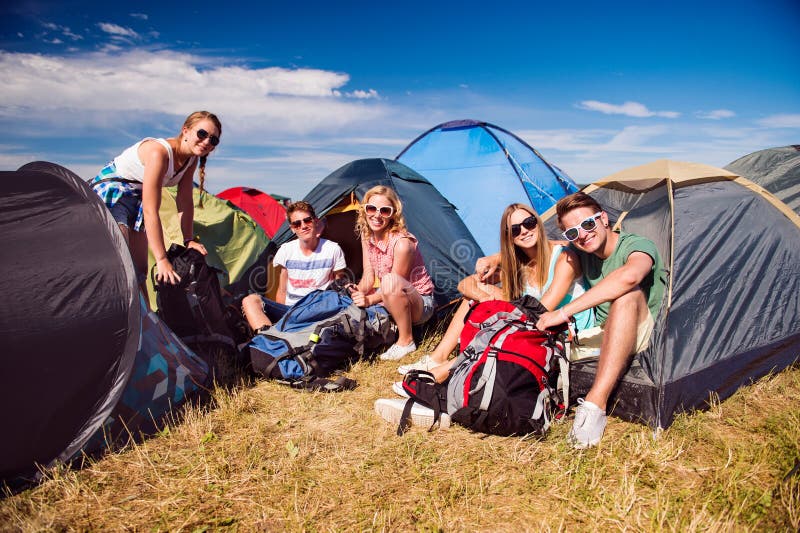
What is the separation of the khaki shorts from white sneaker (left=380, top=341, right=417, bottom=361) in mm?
1387

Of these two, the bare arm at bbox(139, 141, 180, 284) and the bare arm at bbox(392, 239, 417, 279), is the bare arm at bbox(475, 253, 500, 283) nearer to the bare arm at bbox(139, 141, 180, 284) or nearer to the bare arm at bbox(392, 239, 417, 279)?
the bare arm at bbox(392, 239, 417, 279)

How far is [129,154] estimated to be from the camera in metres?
3.30

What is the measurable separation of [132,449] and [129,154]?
1.89 m

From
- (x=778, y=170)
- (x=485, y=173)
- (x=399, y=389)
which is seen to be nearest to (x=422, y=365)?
(x=399, y=389)

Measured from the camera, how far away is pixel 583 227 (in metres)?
2.89

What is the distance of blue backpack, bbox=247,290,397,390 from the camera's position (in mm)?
3434

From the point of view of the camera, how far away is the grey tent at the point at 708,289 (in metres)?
2.76

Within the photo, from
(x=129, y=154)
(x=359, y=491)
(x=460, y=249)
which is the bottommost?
(x=359, y=491)

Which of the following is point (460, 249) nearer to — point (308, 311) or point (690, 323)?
point (308, 311)

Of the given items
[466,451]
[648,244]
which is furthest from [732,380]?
[466,451]

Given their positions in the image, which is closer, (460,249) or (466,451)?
(466,451)

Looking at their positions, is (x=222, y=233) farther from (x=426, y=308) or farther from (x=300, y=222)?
(x=426, y=308)

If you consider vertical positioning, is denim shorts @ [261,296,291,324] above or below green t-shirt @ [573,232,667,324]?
below

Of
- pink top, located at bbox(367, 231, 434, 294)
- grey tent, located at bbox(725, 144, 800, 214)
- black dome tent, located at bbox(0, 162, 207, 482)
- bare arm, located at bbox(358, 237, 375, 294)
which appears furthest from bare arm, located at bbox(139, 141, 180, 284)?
grey tent, located at bbox(725, 144, 800, 214)
